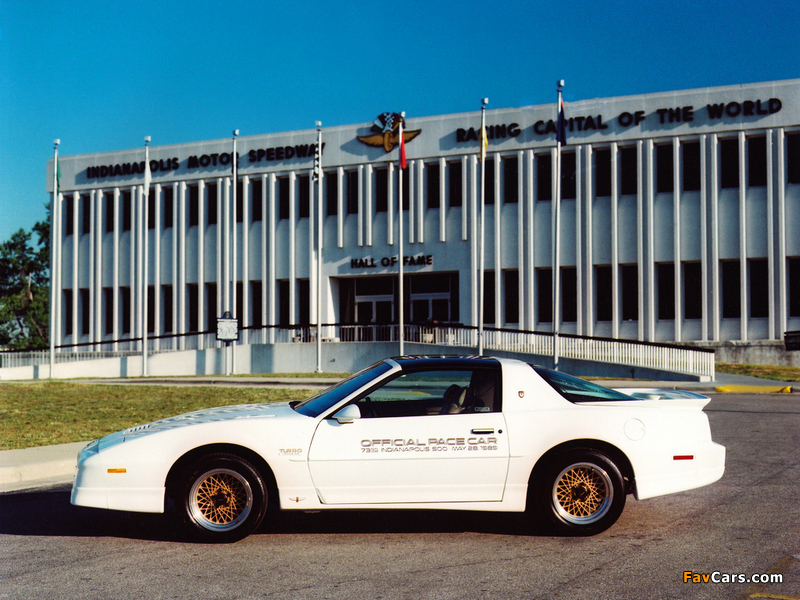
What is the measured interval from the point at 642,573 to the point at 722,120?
105 feet

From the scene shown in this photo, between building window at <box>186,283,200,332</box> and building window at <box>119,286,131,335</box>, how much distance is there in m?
3.68

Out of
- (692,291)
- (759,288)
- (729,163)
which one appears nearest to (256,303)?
(692,291)

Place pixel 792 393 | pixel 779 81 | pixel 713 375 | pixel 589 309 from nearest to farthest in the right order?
pixel 792 393
pixel 713 375
pixel 779 81
pixel 589 309

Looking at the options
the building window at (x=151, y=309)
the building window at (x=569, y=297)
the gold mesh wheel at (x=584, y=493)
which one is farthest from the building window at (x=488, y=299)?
the gold mesh wheel at (x=584, y=493)

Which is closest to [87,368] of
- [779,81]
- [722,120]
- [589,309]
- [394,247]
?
[394,247]

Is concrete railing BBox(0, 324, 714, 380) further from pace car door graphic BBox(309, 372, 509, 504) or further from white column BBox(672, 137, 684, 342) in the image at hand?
pace car door graphic BBox(309, 372, 509, 504)

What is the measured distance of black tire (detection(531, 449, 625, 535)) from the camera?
6.15 meters

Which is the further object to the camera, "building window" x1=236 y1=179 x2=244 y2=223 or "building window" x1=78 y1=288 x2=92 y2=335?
"building window" x1=78 y1=288 x2=92 y2=335

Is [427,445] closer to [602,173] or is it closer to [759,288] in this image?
[759,288]

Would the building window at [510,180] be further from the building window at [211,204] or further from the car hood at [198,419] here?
the car hood at [198,419]

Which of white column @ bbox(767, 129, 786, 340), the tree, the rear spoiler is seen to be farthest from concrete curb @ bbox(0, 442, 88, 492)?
the tree

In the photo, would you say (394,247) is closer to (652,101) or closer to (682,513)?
(652,101)

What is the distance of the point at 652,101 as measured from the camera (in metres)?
34.4

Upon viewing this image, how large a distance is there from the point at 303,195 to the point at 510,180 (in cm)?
1045
